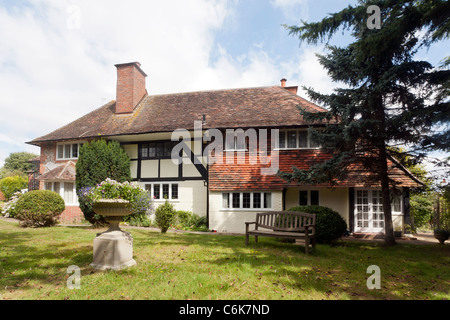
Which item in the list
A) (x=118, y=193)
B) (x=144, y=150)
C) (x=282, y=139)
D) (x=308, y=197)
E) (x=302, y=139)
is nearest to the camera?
(x=118, y=193)

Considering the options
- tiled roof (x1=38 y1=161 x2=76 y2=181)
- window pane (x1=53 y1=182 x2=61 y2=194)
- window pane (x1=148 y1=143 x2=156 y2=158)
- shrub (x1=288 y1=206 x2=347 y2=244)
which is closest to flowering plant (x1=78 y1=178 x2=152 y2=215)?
window pane (x1=148 y1=143 x2=156 y2=158)

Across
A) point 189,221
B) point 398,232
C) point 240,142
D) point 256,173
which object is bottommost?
point 398,232

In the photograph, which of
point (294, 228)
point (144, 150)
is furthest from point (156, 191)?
point (294, 228)

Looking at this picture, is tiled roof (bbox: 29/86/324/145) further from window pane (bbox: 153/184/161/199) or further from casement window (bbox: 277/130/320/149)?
window pane (bbox: 153/184/161/199)

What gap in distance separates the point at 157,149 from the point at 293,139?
8060mm

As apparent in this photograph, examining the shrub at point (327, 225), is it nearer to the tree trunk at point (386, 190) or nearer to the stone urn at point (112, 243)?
the tree trunk at point (386, 190)

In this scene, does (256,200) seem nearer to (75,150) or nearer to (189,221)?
(189,221)

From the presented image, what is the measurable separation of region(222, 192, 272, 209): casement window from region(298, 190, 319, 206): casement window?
1730 millimetres

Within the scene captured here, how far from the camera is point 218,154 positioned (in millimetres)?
14578

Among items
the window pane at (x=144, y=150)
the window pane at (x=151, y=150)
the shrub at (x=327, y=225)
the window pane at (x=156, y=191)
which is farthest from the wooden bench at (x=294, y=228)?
the window pane at (x=144, y=150)

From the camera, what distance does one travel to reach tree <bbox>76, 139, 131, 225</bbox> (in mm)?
13837
